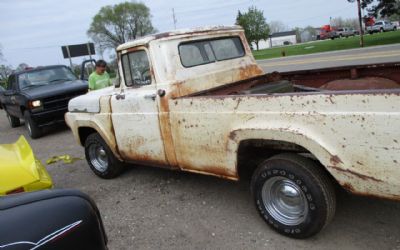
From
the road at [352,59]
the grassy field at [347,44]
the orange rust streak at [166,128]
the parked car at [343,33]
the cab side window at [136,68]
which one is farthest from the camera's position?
the parked car at [343,33]

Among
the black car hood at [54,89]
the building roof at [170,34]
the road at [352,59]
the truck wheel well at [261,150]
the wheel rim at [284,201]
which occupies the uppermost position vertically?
the building roof at [170,34]

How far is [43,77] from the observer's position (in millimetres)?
11125

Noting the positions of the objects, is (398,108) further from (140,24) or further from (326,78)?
(140,24)

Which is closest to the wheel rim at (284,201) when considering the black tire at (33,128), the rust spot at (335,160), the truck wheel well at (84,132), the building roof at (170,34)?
the rust spot at (335,160)

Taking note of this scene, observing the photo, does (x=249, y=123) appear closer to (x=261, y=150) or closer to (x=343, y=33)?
(x=261, y=150)

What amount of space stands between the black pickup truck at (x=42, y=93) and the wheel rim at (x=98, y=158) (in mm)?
4705

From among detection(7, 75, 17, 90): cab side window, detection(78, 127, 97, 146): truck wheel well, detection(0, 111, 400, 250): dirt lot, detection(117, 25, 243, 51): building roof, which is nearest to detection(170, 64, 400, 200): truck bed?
detection(0, 111, 400, 250): dirt lot

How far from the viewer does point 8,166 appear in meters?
4.02

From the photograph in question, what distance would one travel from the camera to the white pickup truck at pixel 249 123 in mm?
2889

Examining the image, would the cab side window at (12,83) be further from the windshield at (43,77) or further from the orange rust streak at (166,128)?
the orange rust streak at (166,128)

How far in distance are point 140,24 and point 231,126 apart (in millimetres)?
79087

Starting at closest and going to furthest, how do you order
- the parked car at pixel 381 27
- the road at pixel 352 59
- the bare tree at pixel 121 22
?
the road at pixel 352 59 < the parked car at pixel 381 27 < the bare tree at pixel 121 22

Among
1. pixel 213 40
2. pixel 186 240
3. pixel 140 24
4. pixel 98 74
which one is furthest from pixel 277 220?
pixel 140 24

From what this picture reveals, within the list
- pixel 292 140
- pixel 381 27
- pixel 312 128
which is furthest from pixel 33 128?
pixel 381 27
